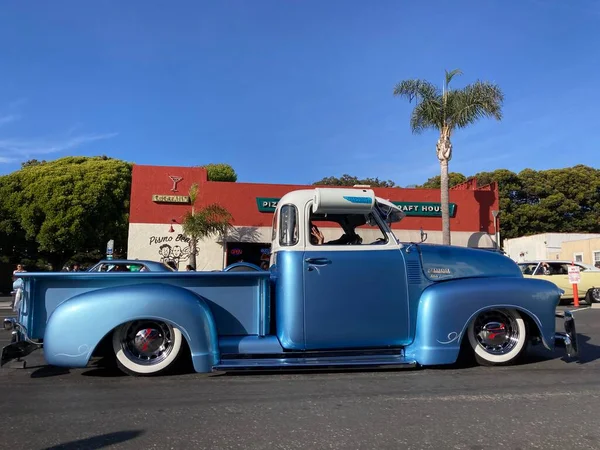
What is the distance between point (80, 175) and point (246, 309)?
99.4ft

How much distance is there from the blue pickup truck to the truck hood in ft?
0.05

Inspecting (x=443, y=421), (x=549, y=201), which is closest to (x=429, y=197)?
(x=549, y=201)

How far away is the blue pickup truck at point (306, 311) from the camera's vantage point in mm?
4715

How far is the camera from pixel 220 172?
40.5 m

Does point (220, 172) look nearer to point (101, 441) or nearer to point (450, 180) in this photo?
point (450, 180)

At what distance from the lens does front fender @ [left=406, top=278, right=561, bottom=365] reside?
16.5 feet

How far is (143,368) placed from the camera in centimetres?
495

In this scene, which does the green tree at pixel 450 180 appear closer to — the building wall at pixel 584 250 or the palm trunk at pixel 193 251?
the building wall at pixel 584 250

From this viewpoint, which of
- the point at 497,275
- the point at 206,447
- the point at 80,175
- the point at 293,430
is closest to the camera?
the point at 206,447

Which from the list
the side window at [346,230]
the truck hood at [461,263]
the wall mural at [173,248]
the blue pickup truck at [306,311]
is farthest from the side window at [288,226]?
the wall mural at [173,248]

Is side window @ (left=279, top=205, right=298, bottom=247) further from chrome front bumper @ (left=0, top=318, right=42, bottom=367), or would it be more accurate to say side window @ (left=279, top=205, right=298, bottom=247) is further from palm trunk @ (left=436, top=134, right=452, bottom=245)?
palm trunk @ (left=436, top=134, right=452, bottom=245)

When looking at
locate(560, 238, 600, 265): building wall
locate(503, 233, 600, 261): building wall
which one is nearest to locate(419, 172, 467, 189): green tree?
locate(503, 233, 600, 261): building wall

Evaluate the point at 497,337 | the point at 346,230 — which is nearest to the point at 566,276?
the point at 497,337

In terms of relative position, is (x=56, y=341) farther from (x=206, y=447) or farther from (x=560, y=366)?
(x=560, y=366)
